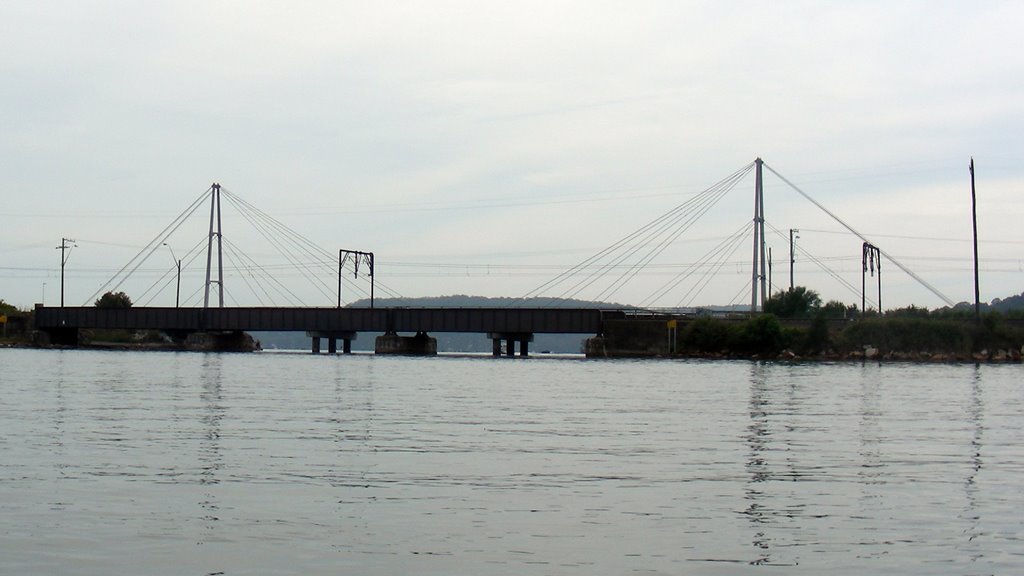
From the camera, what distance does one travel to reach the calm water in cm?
1446

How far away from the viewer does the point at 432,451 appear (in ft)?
85.1

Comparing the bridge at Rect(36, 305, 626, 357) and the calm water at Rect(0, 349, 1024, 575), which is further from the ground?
the bridge at Rect(36, 305, 626, 357)

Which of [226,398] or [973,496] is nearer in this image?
[973,496]

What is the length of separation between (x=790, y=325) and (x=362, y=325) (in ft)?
171

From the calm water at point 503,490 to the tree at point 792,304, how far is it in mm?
101191

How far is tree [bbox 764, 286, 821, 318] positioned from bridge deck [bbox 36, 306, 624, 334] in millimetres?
24122

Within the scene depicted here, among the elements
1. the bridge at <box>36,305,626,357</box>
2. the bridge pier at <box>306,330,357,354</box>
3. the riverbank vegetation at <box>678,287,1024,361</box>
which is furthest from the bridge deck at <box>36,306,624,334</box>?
the riverbank vegetation at <box>678,287,1024,361</box>

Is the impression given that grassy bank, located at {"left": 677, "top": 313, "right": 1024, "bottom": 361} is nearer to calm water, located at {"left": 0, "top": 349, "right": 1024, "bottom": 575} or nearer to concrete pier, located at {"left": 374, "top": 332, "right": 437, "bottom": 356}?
concrete pier, located at {"left": 374, "top": 332, "right": 437, "bottom": 356}

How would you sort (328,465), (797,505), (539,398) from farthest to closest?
(539,398) → (328,465) → (797,505)

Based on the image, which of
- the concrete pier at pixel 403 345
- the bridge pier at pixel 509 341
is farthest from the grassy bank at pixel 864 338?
the concrete pier at pixel 403 345

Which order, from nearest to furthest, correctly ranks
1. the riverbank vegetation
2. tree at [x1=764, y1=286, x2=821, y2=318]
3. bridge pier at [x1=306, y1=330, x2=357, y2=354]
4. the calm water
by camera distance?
the calm water
the riverbank vegetation
tree at [x1=764, y1=286, x2=821, y2=318]
bridge pier at [x1=306, y1=330, x2=357, y2=354]

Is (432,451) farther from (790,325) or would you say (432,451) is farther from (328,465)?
(790,325)

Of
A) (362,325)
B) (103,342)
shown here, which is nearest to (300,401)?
(362,325)

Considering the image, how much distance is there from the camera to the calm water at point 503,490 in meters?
14.5
